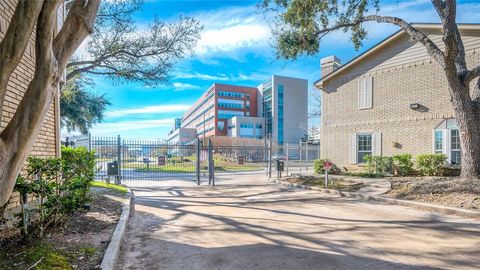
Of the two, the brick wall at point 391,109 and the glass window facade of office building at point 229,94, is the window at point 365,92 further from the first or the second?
the glass window facade of office building at point 229,94

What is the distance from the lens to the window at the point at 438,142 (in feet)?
49.2

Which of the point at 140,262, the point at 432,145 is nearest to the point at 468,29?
the point at 432,145

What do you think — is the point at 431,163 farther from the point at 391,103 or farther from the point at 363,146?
the point at 363,146

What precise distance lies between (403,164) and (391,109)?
10.2 feet

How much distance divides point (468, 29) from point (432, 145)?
537 centimetres

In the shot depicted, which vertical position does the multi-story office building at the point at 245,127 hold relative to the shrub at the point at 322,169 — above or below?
above

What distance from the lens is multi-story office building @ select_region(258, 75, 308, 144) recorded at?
73438 mm

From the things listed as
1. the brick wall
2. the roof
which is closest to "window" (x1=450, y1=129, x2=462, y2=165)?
the brick wall

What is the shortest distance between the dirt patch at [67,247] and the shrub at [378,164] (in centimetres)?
1327

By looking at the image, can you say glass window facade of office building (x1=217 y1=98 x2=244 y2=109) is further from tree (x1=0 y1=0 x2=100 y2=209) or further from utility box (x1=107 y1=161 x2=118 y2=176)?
tree (x1=0 y1=0 x2=100 y2=209)

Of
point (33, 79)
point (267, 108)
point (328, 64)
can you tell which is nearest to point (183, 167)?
point (328, 64)

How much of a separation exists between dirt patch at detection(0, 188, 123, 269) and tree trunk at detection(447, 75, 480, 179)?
11001 millimetres

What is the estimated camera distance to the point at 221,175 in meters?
20.9

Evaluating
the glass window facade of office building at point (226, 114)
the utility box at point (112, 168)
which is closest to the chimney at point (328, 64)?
the utility box at point (112, 168)
